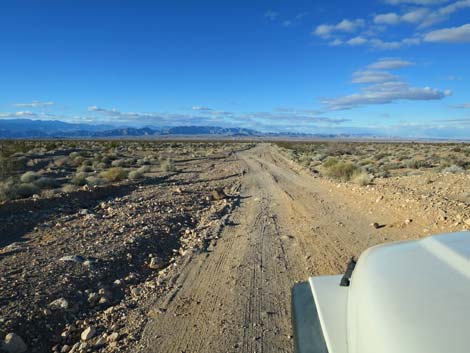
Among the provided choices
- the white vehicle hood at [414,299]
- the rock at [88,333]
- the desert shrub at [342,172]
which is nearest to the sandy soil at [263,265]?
the rock at [88,333]

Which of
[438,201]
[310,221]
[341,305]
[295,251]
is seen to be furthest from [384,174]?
[341,305]

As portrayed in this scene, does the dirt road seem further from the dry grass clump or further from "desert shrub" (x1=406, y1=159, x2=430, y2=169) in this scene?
"desert shrub" (x1=406, y1=159, x2=430, y2=169)

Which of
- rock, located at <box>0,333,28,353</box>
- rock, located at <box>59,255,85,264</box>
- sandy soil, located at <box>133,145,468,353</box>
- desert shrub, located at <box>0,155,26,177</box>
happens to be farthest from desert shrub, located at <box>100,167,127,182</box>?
rock, located at <box>0,333,28,353</box>

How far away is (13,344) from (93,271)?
207 cm

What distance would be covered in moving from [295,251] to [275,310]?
8.46ft

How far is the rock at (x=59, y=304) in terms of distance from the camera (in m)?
5.14

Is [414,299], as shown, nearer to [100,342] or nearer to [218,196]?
[100,342]

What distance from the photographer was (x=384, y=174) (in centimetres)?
2141

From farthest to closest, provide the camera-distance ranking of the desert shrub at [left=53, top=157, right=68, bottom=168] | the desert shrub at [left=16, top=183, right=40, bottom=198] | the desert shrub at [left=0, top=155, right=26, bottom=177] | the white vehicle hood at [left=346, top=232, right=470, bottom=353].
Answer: the desert shrub at [left=53, top=157, right=68, bottom=168] → the desert shrub at [left=0, top=155, right=26, bottom=177] → the desert shrub at [left=16, top=183, right=40, bottom=198] → the white vehicle hood at [left=346, top=232, right=470, bottom=353]

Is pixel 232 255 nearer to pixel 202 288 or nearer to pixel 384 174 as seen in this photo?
pixel 202 288

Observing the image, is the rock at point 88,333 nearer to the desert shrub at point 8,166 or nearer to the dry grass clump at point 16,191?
the dry grass clump at point 16,191

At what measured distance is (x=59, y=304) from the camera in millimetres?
5191

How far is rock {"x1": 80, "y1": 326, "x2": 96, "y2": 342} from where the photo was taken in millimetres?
4586

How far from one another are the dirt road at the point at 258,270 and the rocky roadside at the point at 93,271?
0.35 meters
